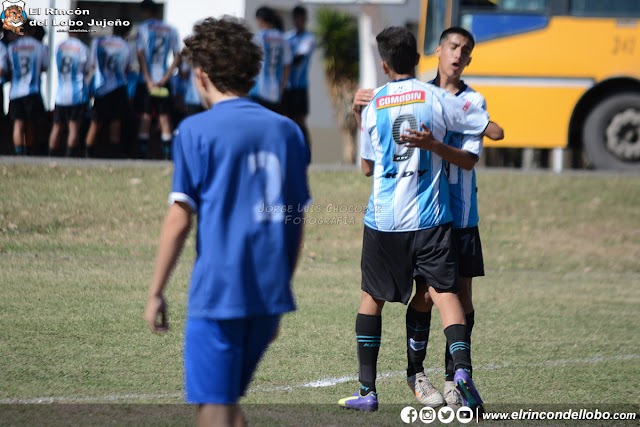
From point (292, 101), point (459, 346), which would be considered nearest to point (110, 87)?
point (292, 101)

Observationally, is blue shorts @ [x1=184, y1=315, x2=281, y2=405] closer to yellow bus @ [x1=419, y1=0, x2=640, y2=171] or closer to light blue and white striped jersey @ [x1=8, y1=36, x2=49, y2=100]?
light blue and white striped jersey @ [x1=8, y1=36, x2=49, y2=100]

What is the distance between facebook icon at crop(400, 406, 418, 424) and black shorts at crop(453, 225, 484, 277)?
2.65 feet

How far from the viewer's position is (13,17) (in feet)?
50.3

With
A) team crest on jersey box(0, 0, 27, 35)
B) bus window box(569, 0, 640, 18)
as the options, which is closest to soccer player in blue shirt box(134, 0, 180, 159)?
team crest on jersey box(0, 0, 27, 35)

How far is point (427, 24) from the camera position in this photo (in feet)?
58.6

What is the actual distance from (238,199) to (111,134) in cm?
1228

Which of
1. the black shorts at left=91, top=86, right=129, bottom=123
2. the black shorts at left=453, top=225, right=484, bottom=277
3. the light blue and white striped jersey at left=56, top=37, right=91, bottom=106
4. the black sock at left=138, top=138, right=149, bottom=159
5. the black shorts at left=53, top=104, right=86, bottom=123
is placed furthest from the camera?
the black sock at left=138, top=138, right=149, bottom=159

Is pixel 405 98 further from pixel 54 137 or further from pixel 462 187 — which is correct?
pixel 54 137

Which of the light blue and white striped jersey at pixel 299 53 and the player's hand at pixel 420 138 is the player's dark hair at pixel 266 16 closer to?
the light blue and white striped jersey at pixel 299 53

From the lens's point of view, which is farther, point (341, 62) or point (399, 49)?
point (341, 62)

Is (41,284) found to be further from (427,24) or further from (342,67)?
(342,67)

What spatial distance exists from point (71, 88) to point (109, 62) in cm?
65

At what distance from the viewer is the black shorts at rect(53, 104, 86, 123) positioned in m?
15.4

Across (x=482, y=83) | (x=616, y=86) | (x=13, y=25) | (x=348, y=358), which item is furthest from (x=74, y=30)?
(x=348, y=358)
